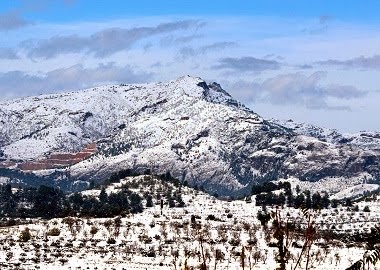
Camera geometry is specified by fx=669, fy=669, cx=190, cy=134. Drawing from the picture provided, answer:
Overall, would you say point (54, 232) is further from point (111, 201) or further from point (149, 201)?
point (111, 201)

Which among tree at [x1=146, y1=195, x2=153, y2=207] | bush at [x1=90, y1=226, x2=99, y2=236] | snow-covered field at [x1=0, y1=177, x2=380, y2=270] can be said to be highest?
tree at [x1=146, y1=195, x2=153, y2=207]

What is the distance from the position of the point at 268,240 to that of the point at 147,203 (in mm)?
83288

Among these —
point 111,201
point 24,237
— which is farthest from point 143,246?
point 111,201

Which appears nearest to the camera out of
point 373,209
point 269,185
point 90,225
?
point 90,225

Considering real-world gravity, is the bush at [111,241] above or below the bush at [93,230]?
below

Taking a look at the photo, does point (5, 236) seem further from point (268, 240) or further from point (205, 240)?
point (268, 240)

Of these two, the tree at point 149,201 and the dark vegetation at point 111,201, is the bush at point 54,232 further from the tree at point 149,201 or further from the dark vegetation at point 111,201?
the tree at point 149,201

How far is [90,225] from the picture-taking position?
84812 mm

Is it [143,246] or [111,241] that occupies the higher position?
[111,241]

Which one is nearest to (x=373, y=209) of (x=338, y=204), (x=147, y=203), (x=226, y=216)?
(x=338, y=204)

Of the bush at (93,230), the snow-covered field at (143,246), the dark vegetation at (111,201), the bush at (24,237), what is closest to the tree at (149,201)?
the dark vegetation at (111,201)

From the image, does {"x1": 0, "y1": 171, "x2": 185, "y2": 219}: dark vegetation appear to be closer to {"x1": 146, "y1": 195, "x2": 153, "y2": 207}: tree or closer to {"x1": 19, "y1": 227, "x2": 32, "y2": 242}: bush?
{"x1": 146, "y1": 195, "x2": 153, "y2": 207}: tree

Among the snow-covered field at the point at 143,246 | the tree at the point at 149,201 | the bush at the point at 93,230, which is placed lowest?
the snow-covered field at the point at 143,246

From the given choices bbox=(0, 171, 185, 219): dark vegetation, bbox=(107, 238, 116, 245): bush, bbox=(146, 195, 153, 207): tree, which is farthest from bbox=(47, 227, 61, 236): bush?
bbox=(146, 195, 153, 207): tree
